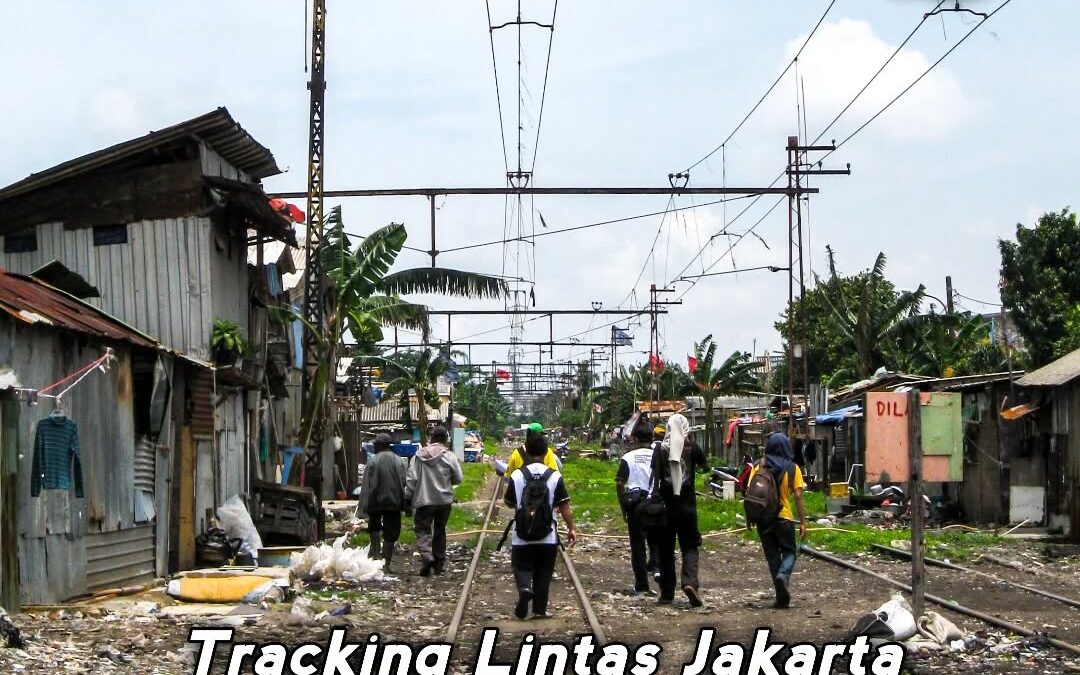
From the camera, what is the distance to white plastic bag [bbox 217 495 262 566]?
63.7 ft

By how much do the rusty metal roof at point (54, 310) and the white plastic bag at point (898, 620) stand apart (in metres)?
7.89

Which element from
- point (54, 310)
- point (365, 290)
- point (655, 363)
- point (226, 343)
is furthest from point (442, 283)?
point (655, 363)

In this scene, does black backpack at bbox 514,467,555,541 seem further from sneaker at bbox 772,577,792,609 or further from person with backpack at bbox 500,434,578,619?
sneaker at bbox 772,577,792,609

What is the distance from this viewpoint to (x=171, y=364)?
1788 centimetres

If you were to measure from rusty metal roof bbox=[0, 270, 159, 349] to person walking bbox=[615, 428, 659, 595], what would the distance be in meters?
5.78

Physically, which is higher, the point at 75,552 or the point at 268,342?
the point at 268,342

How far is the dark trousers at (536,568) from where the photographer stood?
12.8 meters

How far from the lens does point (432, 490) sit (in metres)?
17.4

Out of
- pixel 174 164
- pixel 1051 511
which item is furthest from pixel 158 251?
pixel 1051 511

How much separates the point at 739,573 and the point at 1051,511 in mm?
8534

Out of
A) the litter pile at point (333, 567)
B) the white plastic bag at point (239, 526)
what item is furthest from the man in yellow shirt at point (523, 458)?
the white plastic bag at point (239, 526)

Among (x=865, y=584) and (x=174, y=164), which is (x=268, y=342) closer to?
(x=174, y=164)

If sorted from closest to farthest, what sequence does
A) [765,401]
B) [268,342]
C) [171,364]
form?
[171,364] < [268,342] < [765,401]

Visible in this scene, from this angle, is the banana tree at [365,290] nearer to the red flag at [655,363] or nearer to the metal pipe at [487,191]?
the metal pipe at [487,191]
